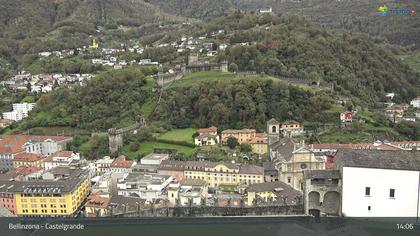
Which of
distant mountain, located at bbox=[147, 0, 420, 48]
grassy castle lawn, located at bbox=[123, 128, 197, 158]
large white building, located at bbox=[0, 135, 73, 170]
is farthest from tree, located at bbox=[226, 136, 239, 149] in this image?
distant mountain, located at bbox=[147, 0, 420, 48]

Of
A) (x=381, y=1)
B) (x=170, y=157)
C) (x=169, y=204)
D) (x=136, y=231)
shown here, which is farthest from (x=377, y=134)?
(x=381, y=1)

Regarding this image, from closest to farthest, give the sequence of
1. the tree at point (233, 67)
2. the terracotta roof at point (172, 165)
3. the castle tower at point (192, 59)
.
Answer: the terracotta roof at point (172, 165), the tree at point (233, 67), the castle tower at point (192, 59)

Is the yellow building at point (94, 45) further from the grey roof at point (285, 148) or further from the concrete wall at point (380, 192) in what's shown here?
the concrete wall at point (380, 192)

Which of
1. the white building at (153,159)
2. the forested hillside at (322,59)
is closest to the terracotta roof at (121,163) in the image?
the white building at (153,159)

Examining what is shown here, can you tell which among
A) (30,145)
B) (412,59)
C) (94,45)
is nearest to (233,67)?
(30,145)

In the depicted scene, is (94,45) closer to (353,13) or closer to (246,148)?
(246,148)

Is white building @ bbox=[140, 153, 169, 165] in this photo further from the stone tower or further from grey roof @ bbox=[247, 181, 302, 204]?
grey roof @ bbox=[247, 181, 302, 204]
